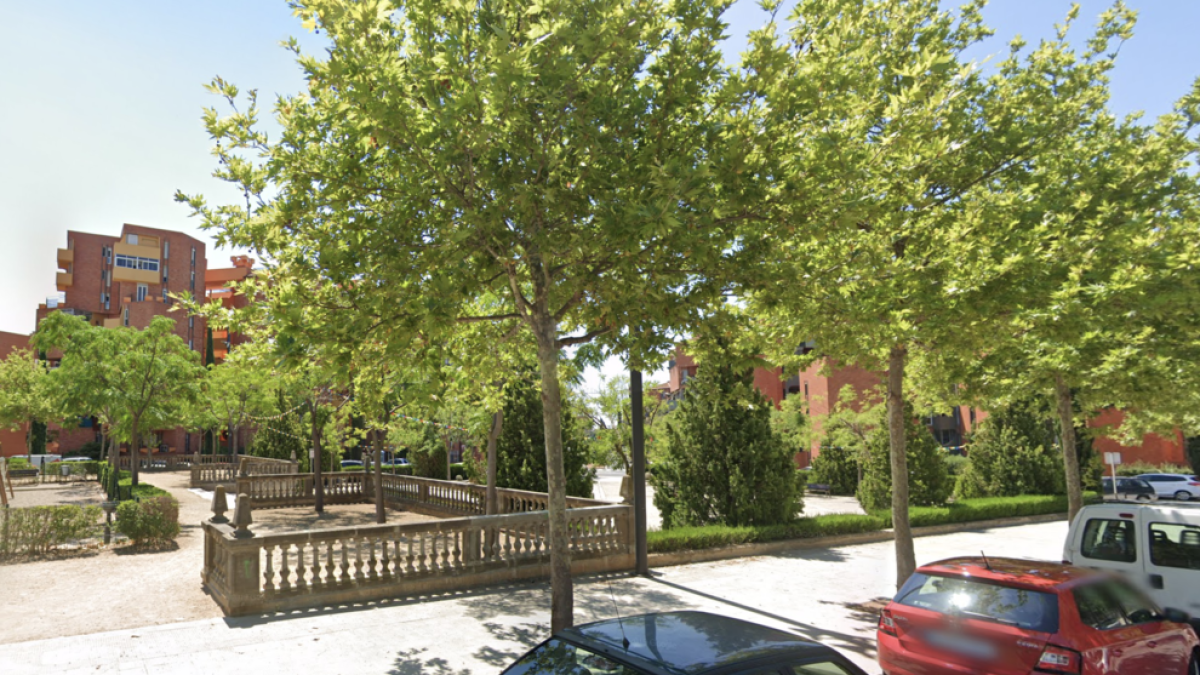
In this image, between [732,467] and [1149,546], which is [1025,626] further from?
[732,467]


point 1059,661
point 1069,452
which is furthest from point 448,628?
point 1069,452

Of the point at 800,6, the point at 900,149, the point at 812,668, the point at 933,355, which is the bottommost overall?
the point at 812,668

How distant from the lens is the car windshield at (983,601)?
5.77 m

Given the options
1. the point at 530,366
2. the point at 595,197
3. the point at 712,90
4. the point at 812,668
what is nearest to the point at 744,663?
the point at 812,668

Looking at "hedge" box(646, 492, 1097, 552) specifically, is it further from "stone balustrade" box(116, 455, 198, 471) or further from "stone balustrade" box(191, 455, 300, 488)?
"stone balustrade" box(116, 455, 198, 471)

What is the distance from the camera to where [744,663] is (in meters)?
3.63

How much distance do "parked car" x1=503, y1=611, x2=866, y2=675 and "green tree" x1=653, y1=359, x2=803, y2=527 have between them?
41.4 ft

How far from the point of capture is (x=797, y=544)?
16.8 metres

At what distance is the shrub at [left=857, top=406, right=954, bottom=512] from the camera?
24672mm

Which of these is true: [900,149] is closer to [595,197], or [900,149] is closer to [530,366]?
[595,197]

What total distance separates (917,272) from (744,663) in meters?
7.09

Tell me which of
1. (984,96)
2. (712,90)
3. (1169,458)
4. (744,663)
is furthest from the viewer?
(1169,458)

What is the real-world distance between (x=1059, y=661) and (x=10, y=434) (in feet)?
272

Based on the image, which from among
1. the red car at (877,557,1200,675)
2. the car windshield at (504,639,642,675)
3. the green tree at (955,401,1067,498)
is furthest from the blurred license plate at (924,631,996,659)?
the green tree at (955,401,1067,498)
